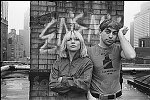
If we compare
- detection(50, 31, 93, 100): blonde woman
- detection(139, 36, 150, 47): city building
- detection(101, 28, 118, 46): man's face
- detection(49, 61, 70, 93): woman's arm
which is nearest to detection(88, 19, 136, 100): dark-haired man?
detection(101, 28, 118, 46): man's face

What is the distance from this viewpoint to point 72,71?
2.00 metres

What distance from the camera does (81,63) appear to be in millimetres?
1991

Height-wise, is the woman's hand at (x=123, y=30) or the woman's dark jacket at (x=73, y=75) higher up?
the woman's hand at (x=123, y=30)

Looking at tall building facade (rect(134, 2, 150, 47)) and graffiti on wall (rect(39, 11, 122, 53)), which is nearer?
graffiti on wall (rect(39, 11, 122, 53))

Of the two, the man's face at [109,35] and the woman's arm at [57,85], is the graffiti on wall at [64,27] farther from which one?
the woman's arm at [57,85]

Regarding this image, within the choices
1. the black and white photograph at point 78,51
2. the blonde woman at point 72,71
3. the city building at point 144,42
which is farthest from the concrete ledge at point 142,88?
the city building at point 144,42

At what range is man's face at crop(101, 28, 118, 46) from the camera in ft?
6.71

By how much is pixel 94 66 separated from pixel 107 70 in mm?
147

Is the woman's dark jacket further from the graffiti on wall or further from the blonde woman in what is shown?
the graffiti on wall

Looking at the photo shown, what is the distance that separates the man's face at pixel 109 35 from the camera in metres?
2.04

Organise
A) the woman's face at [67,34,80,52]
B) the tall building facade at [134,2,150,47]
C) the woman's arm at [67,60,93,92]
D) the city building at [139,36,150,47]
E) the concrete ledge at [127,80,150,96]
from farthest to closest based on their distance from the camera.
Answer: the tall building facade at [134,2,150,47], the city building at [139,36,150,47], the concrete ledge at [127,80,150,96], the woman's face at [67,34,80,52], the woman's arm at [67,60,93,92]

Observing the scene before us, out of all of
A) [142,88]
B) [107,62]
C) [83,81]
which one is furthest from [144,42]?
[83,81]

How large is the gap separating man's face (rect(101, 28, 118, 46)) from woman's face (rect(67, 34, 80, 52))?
0.30m

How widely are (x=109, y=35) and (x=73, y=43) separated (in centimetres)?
39
